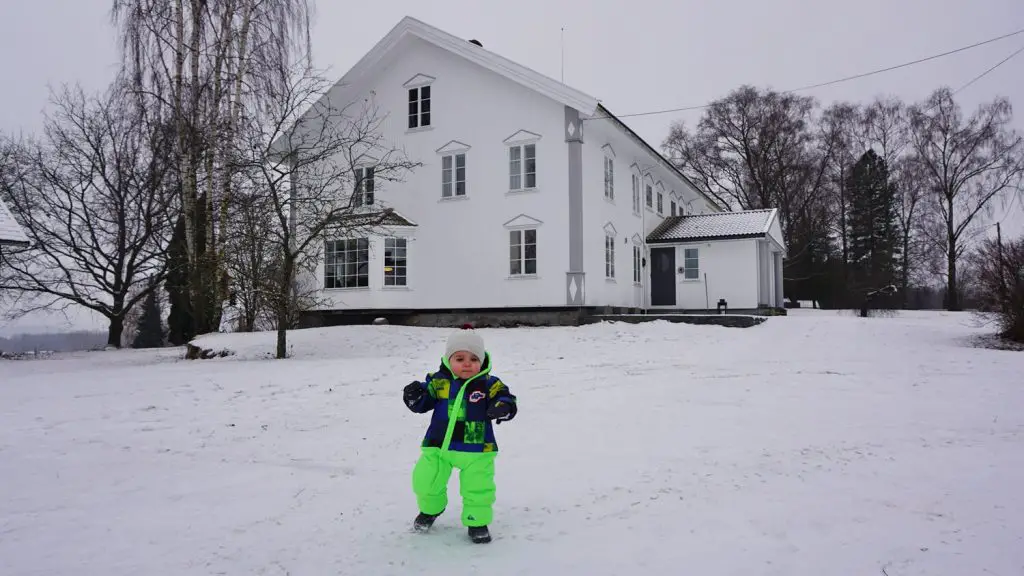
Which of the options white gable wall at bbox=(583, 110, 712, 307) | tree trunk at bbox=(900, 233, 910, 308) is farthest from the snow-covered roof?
tree trunk at bbox=(900, 233, 910, 308)

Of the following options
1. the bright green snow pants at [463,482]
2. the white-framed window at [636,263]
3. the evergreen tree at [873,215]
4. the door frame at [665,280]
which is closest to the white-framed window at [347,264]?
the white-framed window at [636,263]

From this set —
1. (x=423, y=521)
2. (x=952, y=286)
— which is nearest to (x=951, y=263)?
(x=952, y=286)

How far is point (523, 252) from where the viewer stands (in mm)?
18359

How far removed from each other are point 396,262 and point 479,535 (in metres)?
16.1

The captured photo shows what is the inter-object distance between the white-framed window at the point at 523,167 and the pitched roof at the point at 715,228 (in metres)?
6.55

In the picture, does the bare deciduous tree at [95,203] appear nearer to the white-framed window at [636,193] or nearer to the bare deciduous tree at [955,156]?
the white-framed window at [636,193]

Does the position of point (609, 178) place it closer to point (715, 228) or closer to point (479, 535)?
point (715, 228)

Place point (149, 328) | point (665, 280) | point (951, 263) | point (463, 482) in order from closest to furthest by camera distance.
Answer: point (463, 482), point (665, 280), point (149, 328), point (951, 263)

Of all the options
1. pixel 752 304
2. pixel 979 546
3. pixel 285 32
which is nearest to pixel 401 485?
pixel 979 546

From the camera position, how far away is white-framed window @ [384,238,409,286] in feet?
63.8

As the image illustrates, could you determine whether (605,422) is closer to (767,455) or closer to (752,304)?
(767,455)

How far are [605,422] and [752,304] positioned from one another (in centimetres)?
1575

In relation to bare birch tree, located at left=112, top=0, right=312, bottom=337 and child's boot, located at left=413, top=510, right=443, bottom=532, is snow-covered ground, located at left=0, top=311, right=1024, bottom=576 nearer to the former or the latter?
child's boot, located at left=413, top=510, right=443, bottom=532

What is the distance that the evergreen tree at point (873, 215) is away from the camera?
121 feet
